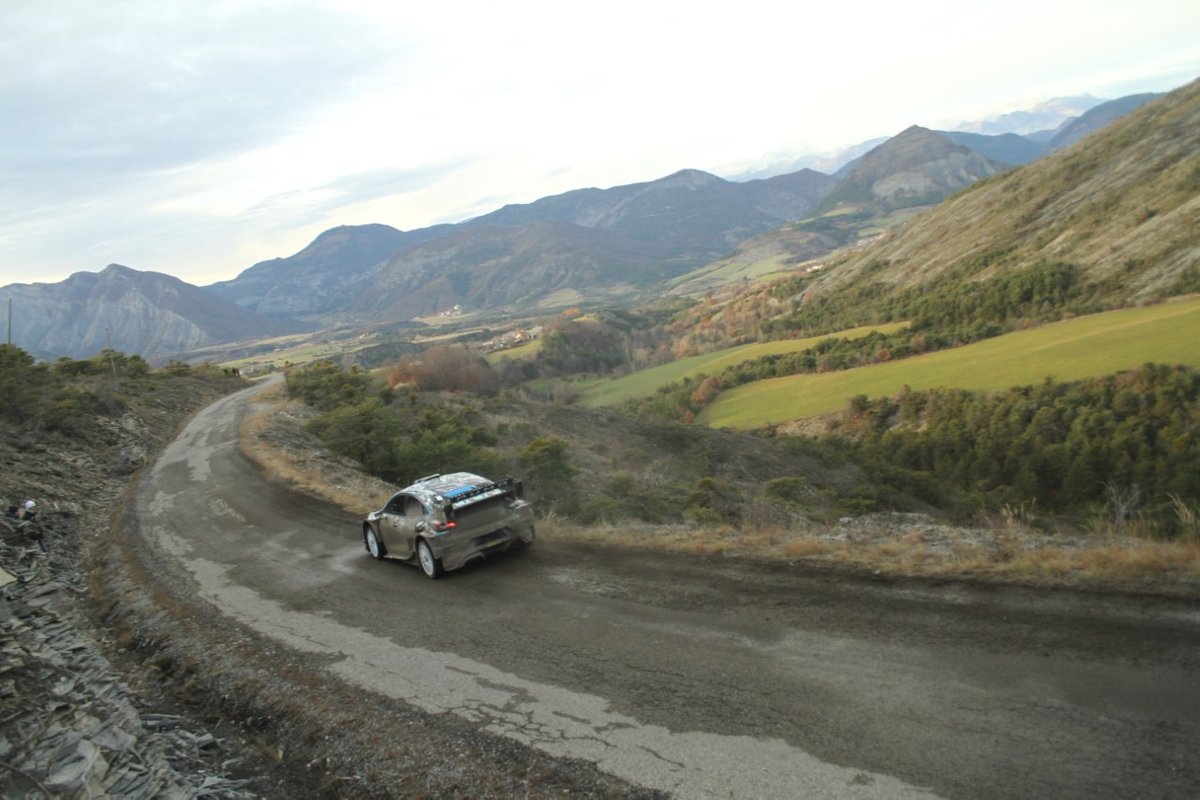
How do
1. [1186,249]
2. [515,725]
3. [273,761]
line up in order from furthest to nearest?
[1186,249] < [273,761] < [515,725]

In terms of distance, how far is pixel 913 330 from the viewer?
275 feet

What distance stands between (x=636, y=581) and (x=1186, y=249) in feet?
272

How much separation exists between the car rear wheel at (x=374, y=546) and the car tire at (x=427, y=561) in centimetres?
152

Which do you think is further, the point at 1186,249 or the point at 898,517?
the point at 1186,249

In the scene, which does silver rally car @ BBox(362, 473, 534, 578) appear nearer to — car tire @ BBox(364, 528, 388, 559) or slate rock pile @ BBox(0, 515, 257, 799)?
car tire @ BBox(364, 528, 388, 559)

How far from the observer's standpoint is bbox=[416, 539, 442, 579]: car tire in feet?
39.2

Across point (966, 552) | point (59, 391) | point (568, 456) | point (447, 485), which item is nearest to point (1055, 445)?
point (568, 456)

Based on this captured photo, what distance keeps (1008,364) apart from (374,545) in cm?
5924

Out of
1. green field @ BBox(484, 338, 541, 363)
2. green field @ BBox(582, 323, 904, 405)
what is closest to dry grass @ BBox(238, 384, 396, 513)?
green field @ BBox(582, 323, 904, 405)

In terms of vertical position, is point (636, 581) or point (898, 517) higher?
point (636, 581)

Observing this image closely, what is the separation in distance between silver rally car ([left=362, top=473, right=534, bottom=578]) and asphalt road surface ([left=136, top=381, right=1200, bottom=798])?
488 mm

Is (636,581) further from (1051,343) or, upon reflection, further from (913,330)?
(913,330)

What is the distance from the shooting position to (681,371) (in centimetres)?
10062

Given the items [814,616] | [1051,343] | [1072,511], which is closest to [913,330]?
[1051,343]
